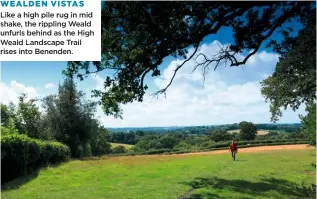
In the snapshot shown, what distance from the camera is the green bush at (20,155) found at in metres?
23.4

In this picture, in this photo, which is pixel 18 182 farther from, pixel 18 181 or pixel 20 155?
pixel 20 155

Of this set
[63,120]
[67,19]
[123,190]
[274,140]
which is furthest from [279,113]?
[67,19]

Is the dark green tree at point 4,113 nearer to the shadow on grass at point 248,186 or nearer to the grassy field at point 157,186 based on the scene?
the grassy field at point 157,186

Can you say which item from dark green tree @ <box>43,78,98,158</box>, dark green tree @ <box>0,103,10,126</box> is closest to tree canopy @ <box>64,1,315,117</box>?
dark green tree @ <box>43,78,98,158</box>

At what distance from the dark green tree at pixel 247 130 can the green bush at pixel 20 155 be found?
249 ft

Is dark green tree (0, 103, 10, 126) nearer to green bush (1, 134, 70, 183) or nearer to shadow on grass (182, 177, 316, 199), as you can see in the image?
green bush (1, 134, 70, 183)

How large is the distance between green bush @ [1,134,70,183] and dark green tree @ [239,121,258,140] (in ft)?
249

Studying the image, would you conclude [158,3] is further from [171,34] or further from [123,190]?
[123,190]

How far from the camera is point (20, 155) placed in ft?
82.9

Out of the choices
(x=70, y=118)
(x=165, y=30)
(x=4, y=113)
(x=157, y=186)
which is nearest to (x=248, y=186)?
(x=157, y=186)

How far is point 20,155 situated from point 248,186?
1636cm

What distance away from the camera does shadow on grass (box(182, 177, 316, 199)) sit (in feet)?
59.9

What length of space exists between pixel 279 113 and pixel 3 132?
3970 centimetres

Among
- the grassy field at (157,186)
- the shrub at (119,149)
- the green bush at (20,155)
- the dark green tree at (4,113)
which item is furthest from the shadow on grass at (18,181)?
the shrub at (119,149)
